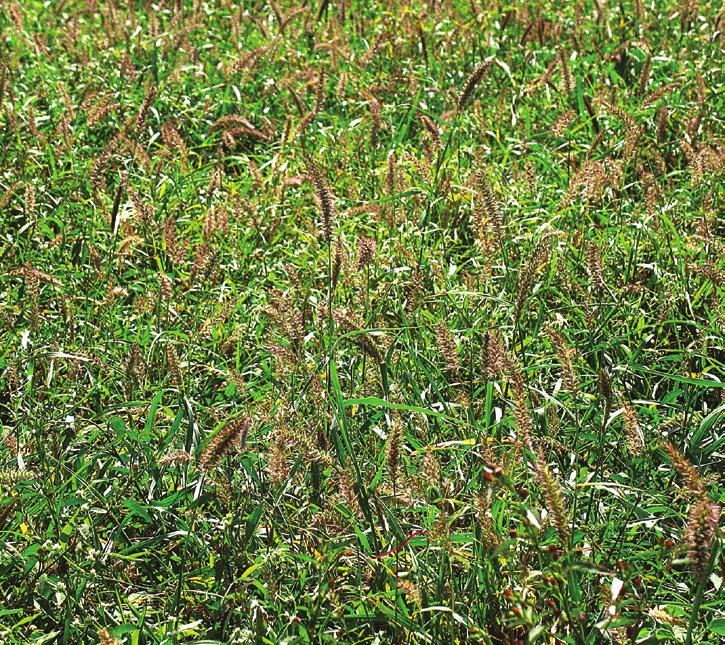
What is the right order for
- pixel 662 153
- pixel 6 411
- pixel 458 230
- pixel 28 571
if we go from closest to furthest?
pixel 28 571 < pixel 6 411 < pixel 458 230 < pixel 662 153

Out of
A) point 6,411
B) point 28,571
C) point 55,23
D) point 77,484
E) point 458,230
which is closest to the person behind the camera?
point 28,571

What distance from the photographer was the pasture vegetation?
2279 millimetres

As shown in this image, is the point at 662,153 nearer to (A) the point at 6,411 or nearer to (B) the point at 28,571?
(A) the point at 6,411

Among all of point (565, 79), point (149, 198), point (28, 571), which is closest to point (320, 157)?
point (149, 198)

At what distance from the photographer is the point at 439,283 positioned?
11.5 feet

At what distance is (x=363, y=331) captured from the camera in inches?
100

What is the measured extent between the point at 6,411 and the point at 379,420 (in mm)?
1180

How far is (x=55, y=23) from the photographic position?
558cm

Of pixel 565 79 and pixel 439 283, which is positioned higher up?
pixel 565 79

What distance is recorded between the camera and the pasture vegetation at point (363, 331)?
2.28 metres

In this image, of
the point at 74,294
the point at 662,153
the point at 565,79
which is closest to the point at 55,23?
the point at 74,294

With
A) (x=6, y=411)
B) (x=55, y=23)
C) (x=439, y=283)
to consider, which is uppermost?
(x=55, y=23)

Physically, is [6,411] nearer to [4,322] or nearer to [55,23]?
[4,322]

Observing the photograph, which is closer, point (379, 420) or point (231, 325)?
point (379, 420)
